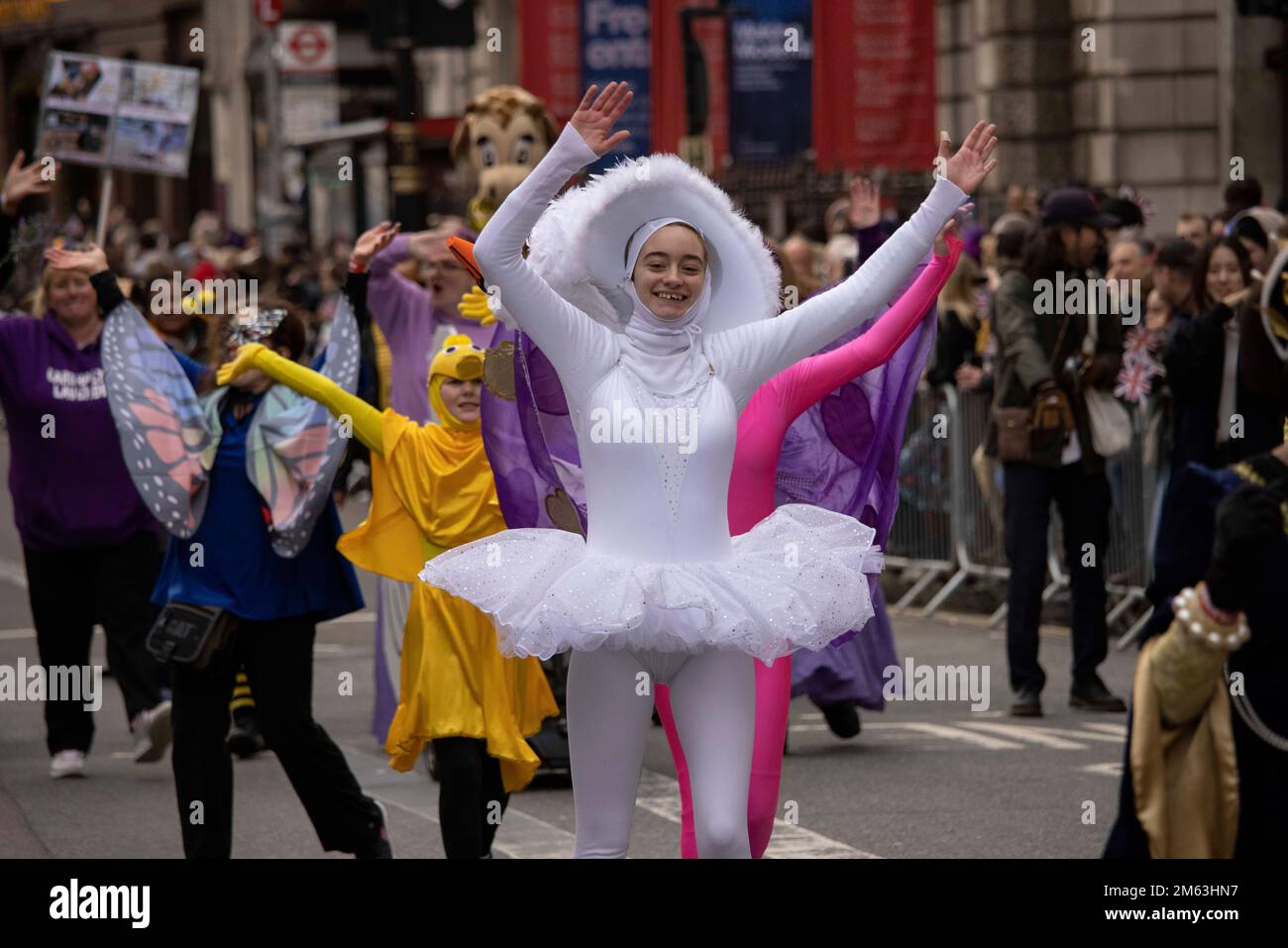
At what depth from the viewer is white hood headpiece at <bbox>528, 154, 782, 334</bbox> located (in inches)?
234

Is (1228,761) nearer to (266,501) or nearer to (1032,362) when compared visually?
(266,501)

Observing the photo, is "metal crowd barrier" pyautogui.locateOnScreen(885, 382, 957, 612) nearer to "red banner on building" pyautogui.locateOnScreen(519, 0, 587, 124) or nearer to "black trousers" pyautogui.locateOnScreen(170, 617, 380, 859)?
"black trousers" pyautogui.locateOnScreen(170, 617, 380, 859)

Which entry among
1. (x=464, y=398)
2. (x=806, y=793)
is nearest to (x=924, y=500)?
(x=806, y=793)

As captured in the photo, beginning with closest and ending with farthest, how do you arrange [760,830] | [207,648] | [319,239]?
[760,830], [207,648], [319,239]

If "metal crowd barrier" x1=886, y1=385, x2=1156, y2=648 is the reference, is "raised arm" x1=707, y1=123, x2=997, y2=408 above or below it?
above

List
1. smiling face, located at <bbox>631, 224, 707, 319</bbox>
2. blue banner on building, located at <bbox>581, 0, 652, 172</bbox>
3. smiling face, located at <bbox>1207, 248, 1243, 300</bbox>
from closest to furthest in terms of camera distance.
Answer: smiling face, located at <bbox>631, 224, 707, 319</bbox> → smiling face, located at <bbox>1207, 248, 1243, 300</bbox> → blue banner on building, located at <bbox>581, 0, 652, 172</bbox>

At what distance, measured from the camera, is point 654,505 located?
5.76m

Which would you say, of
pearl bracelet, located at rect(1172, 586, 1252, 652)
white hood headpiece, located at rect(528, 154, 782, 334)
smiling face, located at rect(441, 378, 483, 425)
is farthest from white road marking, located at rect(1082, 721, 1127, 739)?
pearl bracelet, located at rect(1172, 586, 1252, 652)

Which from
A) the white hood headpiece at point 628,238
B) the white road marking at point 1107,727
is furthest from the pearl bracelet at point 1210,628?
the white road marking at point 1107,727

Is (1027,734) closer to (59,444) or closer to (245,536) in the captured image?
(245,536)

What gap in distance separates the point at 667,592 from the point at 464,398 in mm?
1831
